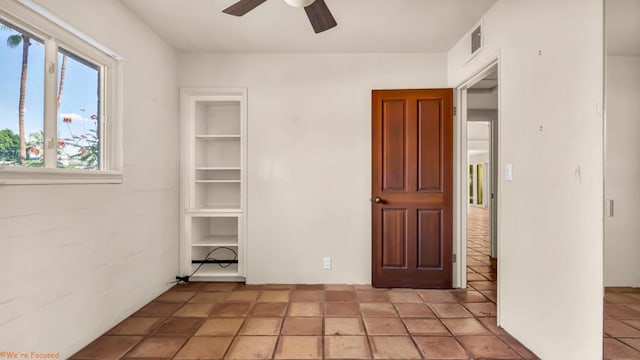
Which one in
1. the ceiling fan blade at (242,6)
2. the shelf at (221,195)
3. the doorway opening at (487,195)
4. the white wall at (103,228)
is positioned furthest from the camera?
the shelf at (221,195)

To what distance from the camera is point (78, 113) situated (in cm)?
223

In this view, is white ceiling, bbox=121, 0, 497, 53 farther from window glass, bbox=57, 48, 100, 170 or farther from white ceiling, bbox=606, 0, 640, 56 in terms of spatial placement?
white ceiling, bbox=606, 0, 640, 56

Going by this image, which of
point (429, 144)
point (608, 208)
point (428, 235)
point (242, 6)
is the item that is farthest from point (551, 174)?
point (242, 6)

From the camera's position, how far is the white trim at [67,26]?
1788 mm

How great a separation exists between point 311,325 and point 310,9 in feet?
7.71

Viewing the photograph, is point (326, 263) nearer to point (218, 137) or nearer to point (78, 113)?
point (218, 137)

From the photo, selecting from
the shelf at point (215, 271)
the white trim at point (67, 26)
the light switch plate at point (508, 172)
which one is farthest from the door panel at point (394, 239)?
the white trim at point (67, 26)

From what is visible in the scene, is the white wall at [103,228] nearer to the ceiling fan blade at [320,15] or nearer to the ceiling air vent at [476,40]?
the ceiling fan blade at [320,15]

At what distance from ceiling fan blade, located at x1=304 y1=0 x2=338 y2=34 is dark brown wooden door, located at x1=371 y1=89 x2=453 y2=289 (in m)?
1.33

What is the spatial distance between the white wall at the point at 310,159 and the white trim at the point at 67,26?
1290 mm

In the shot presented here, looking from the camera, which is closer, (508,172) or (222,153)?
(508,172)

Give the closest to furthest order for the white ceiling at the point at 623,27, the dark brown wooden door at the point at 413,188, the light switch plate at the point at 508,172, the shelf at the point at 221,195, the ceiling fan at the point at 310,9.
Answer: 1. the white ceiling at the point at 623,27
2. the ceiling fan at the point at 310,9
3. the light switch plate at the point at 508,172
4. the dark brown wooden door at the point at 413,188
5. the shelf at the point at 221,195

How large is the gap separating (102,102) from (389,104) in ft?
8.68

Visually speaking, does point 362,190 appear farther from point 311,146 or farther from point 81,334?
point 81,334
